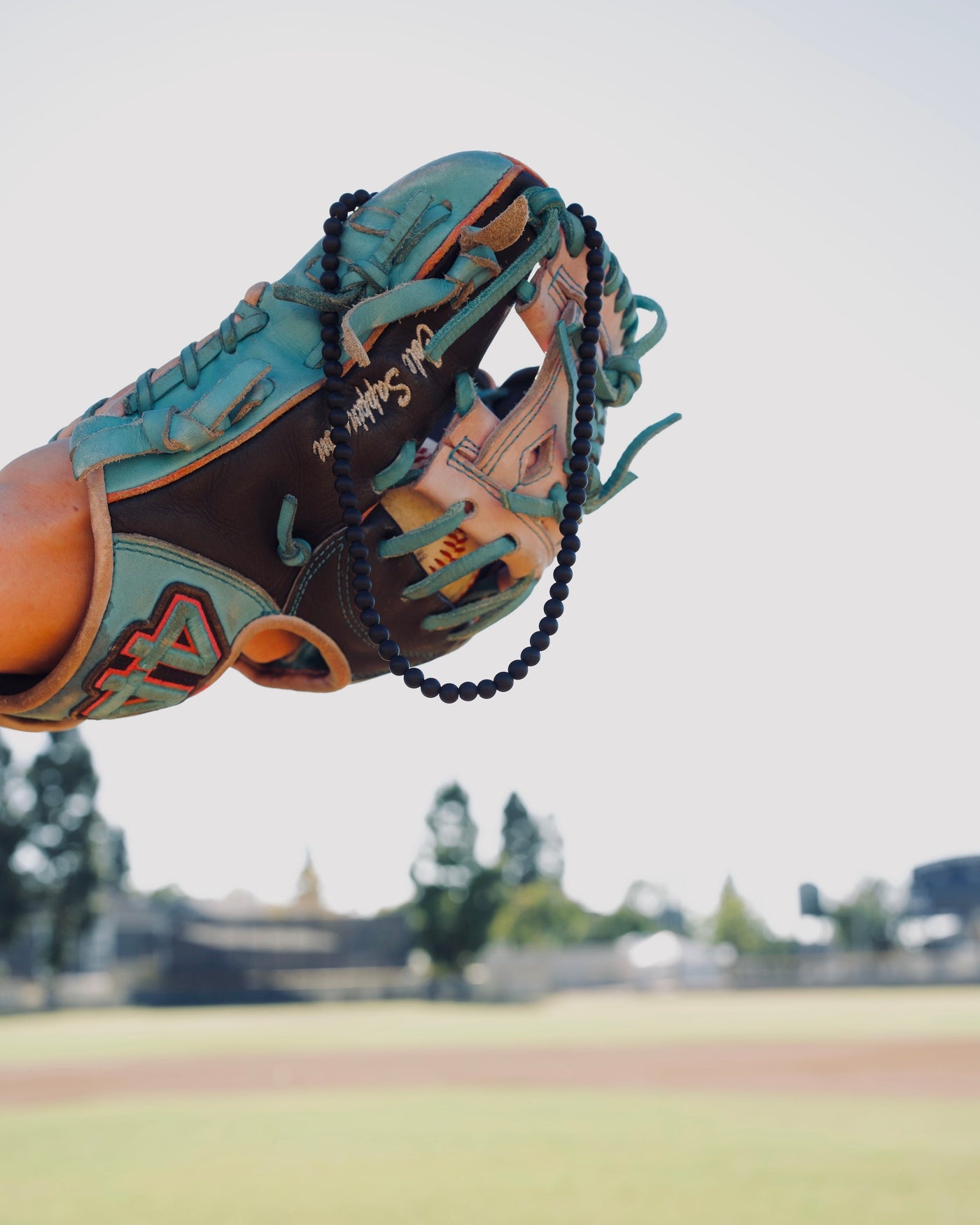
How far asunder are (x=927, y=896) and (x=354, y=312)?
47.7m

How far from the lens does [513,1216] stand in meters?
7.71

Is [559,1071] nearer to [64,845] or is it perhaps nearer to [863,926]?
[64,845]

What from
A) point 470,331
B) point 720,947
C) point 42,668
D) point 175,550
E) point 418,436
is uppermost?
point 470,331

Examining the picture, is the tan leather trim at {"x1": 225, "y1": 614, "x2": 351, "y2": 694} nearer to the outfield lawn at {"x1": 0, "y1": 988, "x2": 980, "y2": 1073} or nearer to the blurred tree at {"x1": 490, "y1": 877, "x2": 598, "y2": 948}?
the outfield lawn at {"x1": 0, "y1": 988, "x2": 980, "y2": 1073}

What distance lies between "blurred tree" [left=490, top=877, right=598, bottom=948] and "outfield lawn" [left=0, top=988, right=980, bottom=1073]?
28.6ft

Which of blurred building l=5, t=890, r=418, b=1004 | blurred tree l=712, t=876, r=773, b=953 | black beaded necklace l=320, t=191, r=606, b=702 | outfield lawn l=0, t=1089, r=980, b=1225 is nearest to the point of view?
black beaded necklace l=320, t=191, r=606, b=702

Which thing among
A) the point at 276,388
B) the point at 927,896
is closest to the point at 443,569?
the point at 276,388

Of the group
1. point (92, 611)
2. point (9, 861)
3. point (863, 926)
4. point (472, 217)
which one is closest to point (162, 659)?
point (92, 611)

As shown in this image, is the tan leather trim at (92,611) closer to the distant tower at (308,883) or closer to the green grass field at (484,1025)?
the green grass field at (484,1025)

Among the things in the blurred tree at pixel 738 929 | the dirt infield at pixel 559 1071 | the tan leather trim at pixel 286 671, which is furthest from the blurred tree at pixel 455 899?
the tan leather trim at pixel 286 671

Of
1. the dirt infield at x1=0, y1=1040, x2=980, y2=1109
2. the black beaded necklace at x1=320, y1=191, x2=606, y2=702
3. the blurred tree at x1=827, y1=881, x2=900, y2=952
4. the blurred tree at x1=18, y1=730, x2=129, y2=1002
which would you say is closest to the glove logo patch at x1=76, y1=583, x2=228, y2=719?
the black beaded necklace at x1=320, y1=191, x2=606, y2=702

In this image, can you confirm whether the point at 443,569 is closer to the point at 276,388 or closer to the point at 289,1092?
the point at 276,388

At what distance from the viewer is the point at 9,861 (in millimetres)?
30797

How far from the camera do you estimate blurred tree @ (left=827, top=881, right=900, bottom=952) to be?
56.4 m
